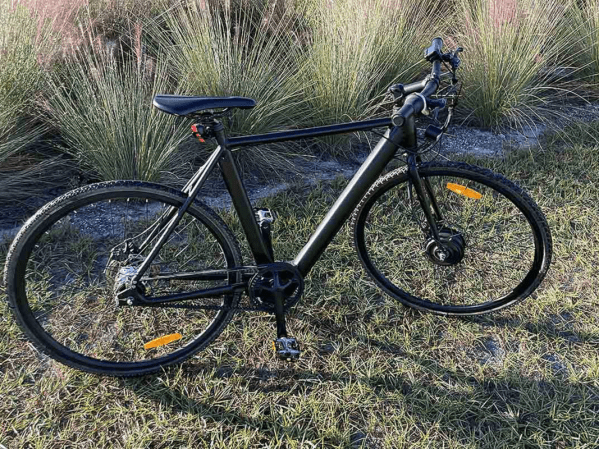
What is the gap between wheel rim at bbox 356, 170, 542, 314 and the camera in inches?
99.7

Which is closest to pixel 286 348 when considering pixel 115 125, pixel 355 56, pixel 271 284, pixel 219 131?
pixel 271 284

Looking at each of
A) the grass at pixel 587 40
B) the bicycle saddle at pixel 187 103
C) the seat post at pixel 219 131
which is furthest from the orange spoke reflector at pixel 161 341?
A: the grass at pixel 587 40

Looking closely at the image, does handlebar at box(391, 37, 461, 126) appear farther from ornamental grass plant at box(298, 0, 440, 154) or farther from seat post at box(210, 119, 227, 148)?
ornamental grass plant at box(298, 0, 440, 154)

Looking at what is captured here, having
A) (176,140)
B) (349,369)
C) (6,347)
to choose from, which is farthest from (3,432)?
(176,140)

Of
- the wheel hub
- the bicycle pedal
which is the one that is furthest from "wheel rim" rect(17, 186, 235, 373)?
the wheel hub

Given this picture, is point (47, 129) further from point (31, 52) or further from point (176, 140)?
point (176, 140)

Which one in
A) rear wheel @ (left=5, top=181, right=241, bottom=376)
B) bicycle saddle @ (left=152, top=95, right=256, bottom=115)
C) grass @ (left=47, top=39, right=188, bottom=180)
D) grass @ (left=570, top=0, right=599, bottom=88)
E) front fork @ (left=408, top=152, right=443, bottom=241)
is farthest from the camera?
grass @ (left=570, top=0, right=599, bottom=88)

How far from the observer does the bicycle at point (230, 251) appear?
199 cm

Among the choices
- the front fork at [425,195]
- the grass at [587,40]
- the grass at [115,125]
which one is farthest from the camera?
the grass at [587,40]

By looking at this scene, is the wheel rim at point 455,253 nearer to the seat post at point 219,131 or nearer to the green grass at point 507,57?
the seat post at point 219,131

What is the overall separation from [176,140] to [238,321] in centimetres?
140

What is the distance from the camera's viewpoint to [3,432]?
2.02 m

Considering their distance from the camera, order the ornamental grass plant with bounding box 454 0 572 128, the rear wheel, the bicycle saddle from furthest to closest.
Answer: the ornamental grass plant with bounding box 454 0 572 128 < the rear wheel < the bicycle saddle

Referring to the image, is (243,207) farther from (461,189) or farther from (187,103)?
(461,189)
